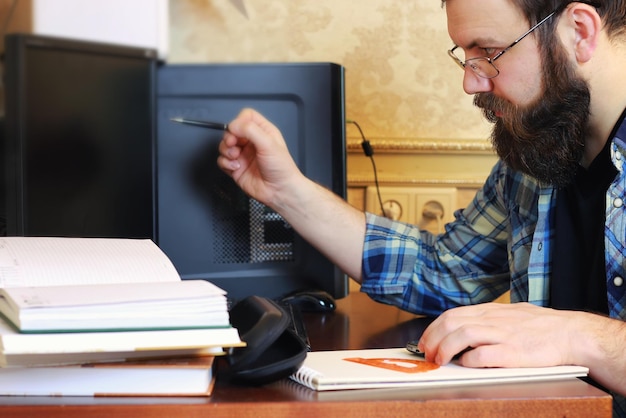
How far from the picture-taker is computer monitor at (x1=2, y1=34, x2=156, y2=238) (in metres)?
0.97

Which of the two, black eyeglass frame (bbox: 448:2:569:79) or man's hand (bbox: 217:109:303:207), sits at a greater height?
black eyeglass frame (bbox: 448:2:569:79)

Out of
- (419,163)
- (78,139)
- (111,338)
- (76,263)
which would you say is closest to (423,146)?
(419,163)

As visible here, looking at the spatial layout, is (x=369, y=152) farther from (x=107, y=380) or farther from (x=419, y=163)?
(x=107, y=380)

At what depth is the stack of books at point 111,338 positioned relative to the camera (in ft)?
1.78

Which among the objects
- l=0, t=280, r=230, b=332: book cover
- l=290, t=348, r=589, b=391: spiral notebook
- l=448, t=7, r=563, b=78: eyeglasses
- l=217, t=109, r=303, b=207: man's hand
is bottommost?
l=290, t=348, r=589, b=391: spiral notebook

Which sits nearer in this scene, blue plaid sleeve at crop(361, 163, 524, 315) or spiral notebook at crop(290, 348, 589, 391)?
spiral notebook at crop(290, 348, 589, 391)

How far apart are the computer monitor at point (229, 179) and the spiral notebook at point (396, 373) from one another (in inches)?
18.0

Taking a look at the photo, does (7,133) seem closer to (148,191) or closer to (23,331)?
(148,191)

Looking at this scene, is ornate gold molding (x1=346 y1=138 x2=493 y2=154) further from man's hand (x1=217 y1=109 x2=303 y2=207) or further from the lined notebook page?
the lined notebook page

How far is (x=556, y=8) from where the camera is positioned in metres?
1.04

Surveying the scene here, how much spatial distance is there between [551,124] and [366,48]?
21.9 inches

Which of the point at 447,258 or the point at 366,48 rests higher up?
the point at 366,48

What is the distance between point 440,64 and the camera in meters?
1.58

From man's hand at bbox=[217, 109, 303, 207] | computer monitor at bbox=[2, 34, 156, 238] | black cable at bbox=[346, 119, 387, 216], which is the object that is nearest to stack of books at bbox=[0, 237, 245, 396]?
computer monitor at bbox=[2, 34, 156, 238]
